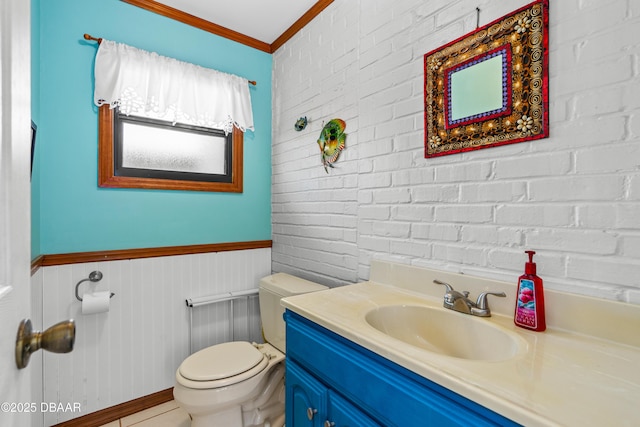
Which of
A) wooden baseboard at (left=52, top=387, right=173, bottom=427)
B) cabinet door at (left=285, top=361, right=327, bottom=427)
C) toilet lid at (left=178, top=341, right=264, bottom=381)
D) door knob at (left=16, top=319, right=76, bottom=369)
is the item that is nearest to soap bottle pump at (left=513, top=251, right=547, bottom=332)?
cabinet door at (left=285, top=361, right=327, bottom=427)

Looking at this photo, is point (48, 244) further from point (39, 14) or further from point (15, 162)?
point (15, 162)

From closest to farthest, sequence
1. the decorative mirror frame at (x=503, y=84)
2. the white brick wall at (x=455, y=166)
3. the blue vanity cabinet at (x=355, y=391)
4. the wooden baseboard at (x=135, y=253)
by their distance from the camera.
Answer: the blue vanity cabinet at (x=355, y=391) → the white brick wall at (x=455, y=166) → the decorative mirror frame at (x=503, y=84) → the wooden baseboard at (x=135, y=253)

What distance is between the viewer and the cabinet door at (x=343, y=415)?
87 centimetres

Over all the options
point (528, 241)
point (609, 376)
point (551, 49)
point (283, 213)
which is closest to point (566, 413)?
point (609, 376)

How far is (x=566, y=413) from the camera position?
1.73 feet

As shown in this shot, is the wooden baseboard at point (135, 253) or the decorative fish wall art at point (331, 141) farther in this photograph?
the decorative fish wall art at point (331, 141)

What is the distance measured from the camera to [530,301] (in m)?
0.91

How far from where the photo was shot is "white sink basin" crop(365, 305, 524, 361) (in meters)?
0.93

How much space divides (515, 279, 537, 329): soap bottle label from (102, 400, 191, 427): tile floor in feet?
5.98

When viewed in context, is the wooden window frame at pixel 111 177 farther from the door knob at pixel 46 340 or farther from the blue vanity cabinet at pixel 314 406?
the door knob at pixel 46 340

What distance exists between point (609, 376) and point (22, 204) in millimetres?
1266

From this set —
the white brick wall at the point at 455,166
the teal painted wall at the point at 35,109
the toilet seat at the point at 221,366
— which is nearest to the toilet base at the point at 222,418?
the toilet seat at the point at 221,366

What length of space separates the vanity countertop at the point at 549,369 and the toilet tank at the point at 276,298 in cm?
69

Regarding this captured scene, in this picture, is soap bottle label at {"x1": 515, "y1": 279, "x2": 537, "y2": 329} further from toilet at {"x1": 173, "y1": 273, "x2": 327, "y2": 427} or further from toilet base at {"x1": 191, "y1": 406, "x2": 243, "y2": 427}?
toilet base at {"x1": 191, "y1": 406, "x2": 243, "y2": 427}
